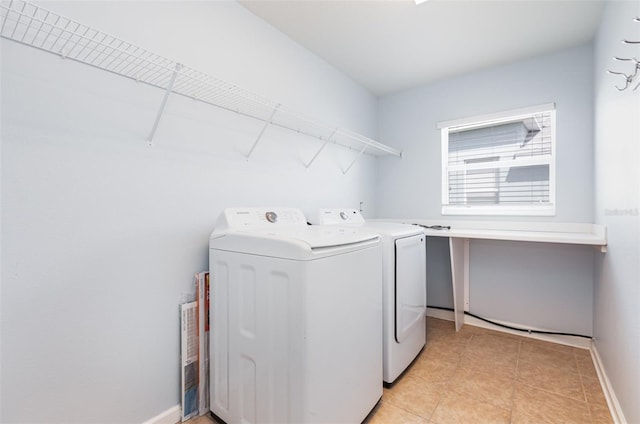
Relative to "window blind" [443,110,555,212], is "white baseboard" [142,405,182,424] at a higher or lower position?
lower

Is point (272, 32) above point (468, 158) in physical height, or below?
above

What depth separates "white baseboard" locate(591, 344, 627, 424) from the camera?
145 cm

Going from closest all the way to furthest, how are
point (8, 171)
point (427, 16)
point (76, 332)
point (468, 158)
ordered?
point (8, 171), point (76, 332), point (427, 16), point (468, 158)

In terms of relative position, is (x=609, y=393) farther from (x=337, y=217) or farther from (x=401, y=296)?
(x=337, y=217)

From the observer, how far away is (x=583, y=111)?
2.27 m

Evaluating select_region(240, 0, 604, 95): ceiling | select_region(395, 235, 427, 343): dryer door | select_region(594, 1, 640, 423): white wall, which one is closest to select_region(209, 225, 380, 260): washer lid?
select_region(395, 235, 427, 343): dryer door

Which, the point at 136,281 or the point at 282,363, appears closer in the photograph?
the point at 282,363

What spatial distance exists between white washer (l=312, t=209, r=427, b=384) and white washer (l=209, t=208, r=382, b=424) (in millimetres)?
179

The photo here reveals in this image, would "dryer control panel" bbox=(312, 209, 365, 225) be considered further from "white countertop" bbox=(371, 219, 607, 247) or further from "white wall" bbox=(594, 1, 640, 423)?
"white wall" bbox=(594, 1, 640, 423)

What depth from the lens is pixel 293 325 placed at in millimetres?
1157

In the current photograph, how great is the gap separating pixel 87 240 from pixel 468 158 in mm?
3039

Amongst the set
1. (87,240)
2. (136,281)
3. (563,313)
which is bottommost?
(563,313)

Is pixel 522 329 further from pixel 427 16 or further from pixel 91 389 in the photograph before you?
pixel 91 389

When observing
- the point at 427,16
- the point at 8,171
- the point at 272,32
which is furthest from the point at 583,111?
the point at 8,171
